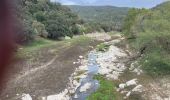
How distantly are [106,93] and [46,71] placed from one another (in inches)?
429

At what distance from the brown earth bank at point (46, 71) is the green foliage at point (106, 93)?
3.43m

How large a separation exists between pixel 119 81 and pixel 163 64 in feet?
15.7

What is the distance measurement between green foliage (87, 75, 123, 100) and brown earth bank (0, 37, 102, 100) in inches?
135

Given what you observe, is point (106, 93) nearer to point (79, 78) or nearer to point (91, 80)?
point (91, 80)

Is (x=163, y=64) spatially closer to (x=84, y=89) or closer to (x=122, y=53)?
(x=84, y=89)

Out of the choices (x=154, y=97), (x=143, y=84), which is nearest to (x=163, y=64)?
(x=143, y=84)

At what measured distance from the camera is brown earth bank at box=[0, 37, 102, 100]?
3559 cm

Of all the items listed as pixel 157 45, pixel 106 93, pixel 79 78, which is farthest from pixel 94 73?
pixel 106 93

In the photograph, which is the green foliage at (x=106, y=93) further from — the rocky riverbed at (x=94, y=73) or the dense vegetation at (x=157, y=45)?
the dense vegetation at (x=157, y=45)

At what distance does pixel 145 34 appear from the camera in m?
42.9

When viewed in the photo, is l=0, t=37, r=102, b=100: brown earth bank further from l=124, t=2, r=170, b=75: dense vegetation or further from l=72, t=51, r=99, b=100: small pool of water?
l=124, t=2, r=170, b=75: dense vegetation

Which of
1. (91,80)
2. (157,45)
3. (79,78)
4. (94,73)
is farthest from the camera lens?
(94,73)

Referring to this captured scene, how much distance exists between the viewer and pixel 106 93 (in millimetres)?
34688

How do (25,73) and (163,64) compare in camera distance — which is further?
(25,73)
